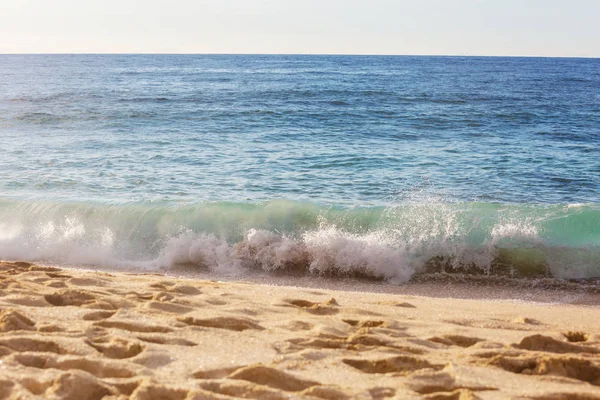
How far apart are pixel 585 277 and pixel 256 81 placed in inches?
1238

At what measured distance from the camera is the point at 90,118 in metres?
20.8

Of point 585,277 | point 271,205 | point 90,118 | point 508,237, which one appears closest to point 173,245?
point 271,205

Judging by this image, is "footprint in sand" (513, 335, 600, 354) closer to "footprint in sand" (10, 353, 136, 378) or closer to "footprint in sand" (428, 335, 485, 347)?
"footprint in sand" (428, 335, 485, 347)

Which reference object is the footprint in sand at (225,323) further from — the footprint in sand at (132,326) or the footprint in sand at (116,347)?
the footprint in sand at (116,347)

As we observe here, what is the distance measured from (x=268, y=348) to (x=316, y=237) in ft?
14.9

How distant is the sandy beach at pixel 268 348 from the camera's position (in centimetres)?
326

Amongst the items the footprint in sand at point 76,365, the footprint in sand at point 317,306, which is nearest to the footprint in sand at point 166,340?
the footprint in sand at point 76,365

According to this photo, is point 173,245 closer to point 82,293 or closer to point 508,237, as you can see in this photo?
point 82,293

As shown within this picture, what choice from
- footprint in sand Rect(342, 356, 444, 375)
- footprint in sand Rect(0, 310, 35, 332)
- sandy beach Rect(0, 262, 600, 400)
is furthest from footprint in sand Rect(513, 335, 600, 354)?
footprint in sand Rect(0, 310, 35, 332)

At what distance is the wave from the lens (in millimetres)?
7980

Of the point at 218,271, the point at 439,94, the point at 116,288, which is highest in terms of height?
the point at 439,94

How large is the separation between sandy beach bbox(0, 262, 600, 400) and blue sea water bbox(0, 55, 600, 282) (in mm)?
2838

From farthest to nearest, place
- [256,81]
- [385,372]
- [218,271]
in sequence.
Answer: [256,81] < [218,271] < [385,372]

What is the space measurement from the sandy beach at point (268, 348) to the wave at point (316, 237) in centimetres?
256
